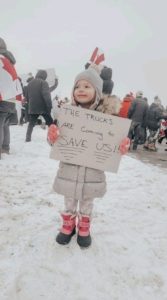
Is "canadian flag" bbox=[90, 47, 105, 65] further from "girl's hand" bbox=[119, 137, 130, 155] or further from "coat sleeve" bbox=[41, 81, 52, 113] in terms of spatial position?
"coat sleeve" bbox=[41, 81, 52, 113]

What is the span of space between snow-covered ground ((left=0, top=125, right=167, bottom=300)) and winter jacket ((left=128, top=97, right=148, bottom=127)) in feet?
19.6

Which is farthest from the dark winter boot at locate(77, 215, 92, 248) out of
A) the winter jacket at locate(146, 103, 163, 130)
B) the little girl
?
the winter jacket at locate(146, 103, 163, 130)

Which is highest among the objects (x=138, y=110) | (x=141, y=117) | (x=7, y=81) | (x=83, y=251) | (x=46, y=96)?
(x=7, y=81)

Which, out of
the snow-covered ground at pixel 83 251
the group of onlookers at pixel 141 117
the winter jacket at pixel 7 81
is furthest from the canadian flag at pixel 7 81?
the group of onlookers at pixel 141 117

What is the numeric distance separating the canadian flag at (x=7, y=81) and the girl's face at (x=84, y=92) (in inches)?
90.1

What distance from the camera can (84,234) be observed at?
3.27m

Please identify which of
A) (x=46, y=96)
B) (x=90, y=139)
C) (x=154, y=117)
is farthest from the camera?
(x=154, y=117)

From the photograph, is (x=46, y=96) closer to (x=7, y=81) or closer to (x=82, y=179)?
(x=7, y=81)

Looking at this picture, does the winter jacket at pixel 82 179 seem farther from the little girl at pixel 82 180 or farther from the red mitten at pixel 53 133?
the red mitten at pixel 53 133

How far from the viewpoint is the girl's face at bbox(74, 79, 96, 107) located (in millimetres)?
3115

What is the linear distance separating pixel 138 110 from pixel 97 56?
7817 millimetres

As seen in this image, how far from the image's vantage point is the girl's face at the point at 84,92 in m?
3.12

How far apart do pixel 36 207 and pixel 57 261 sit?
1232 mm

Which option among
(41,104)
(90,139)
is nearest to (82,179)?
(90,139)
